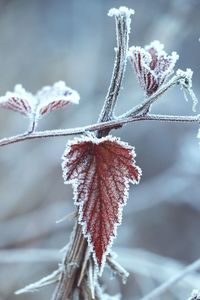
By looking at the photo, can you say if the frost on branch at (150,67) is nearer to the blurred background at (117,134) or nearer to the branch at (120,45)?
the branch at (120,45)

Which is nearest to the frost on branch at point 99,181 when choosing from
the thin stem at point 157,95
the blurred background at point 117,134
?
the thin stem at point 157,95

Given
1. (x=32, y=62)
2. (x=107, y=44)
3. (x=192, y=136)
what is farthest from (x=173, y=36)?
(x=32, y=62)

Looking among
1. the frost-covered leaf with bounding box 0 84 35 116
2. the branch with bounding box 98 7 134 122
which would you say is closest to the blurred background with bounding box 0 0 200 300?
the frost-covered leaf with bounding box 0 84 35 116

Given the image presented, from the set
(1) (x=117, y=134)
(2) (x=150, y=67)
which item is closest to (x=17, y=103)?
(2) (x=150, y=67)

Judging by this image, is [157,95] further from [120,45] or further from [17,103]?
[17,103]

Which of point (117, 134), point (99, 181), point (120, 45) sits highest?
point (117, 134)

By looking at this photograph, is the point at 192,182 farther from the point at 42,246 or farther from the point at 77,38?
the point at 77,38

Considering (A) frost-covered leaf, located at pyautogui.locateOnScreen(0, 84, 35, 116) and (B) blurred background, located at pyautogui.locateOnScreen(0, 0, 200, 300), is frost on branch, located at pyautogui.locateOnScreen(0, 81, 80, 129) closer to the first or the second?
(A) frost-covered leaf, located at pyautogui.locateOnScreen(0, 84, 35, 116)
